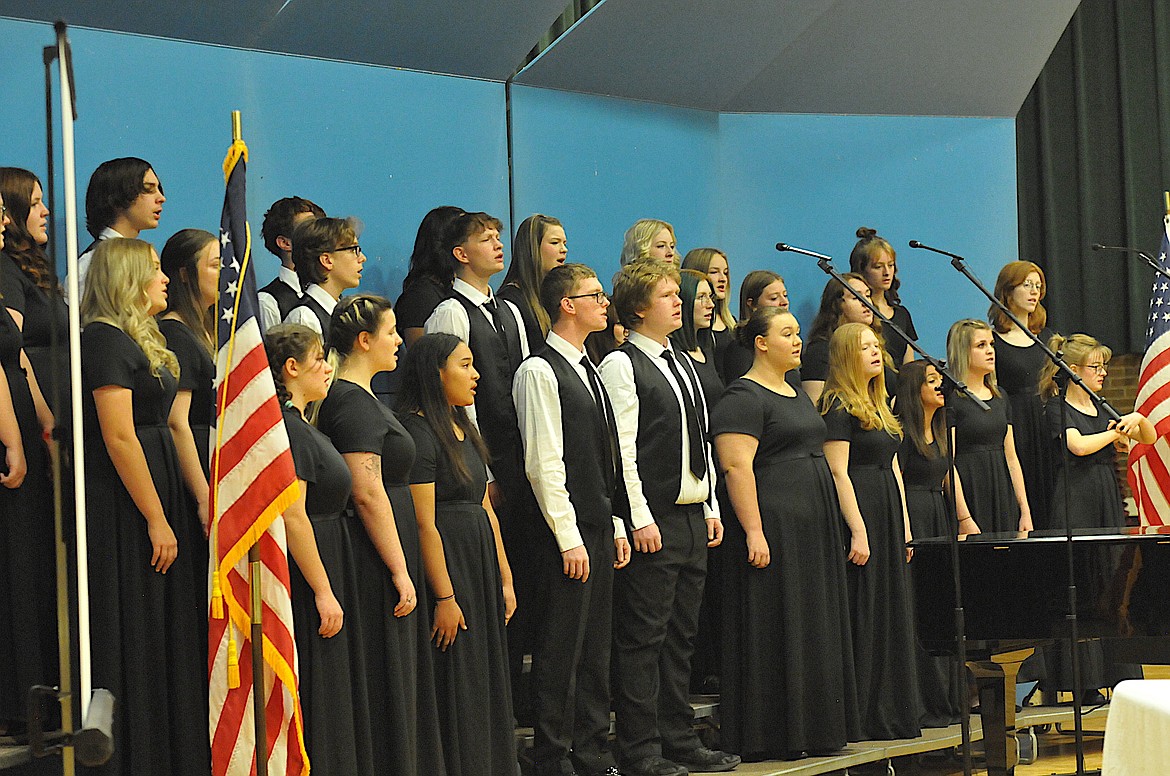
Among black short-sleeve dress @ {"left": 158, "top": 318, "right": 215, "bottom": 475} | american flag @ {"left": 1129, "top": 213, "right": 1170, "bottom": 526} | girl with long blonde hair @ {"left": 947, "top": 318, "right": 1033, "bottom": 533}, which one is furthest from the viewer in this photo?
girl with long blonde hair @ {"left": 947, "top": 318, "right": 1033, "bottom": 533}

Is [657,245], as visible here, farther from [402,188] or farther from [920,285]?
[920,285]

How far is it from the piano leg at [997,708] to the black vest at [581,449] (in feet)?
4.27

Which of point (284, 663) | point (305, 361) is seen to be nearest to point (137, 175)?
point (305, 361)

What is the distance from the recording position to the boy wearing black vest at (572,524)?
496cm

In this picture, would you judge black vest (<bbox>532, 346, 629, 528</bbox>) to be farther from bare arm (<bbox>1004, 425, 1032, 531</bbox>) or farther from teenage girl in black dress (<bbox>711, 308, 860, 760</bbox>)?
bare arm (<bbox>1004, 425, 1032, 531</bbox>)

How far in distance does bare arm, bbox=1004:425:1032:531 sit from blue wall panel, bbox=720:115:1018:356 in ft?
3.43

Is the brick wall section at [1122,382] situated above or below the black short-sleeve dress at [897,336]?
below

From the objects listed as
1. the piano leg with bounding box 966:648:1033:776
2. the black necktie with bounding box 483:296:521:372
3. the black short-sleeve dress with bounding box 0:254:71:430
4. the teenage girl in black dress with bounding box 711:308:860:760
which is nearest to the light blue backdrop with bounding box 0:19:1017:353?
the black necktie with bounding box 483:296:521:372

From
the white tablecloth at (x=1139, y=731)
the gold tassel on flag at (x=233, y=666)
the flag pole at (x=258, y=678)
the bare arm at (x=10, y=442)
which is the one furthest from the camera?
the bare arm at (x=10, y=442)

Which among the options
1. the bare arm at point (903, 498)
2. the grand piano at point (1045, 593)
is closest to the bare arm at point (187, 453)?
the grand piano at point (1045, 593)

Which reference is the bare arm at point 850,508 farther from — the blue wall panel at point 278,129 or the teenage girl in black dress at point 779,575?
the blue wall panel at point 278,129

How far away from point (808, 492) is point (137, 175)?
102 inches

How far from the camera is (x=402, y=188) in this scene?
6082 millimetres

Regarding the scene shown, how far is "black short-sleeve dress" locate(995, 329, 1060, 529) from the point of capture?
723 cm
